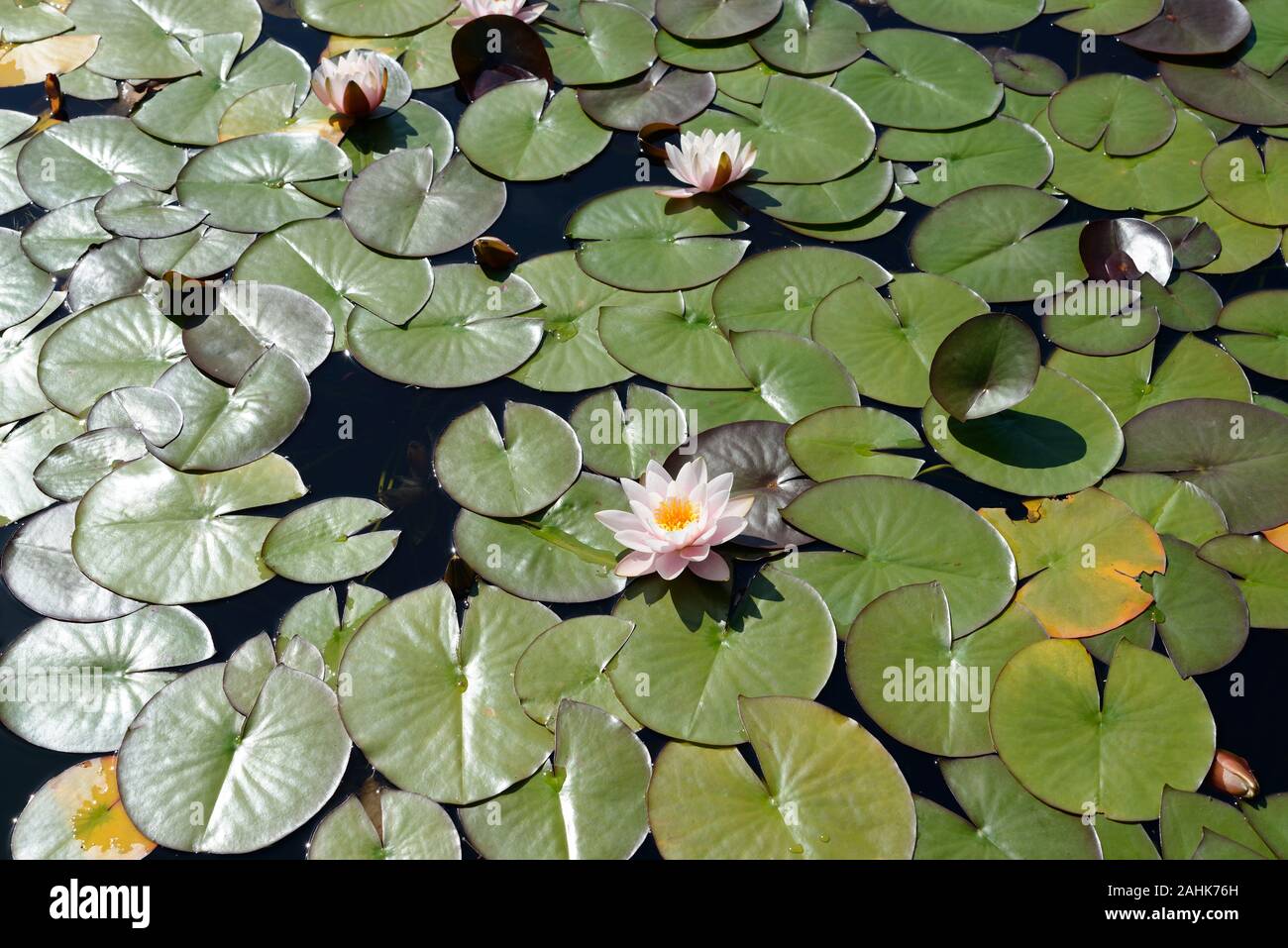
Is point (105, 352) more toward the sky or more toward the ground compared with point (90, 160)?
more toward the ground

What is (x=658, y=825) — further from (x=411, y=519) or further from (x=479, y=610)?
(x=411, y=519)

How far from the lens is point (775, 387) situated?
322 cm

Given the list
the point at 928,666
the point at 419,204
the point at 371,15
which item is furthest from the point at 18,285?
the point at 928,666

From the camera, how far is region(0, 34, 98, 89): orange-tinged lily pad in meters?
4.22

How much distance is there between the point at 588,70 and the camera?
4250mm

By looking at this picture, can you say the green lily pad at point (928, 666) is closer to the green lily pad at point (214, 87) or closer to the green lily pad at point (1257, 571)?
the green lily pad at point (1257, 571)

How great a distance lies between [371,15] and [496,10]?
2.23ft

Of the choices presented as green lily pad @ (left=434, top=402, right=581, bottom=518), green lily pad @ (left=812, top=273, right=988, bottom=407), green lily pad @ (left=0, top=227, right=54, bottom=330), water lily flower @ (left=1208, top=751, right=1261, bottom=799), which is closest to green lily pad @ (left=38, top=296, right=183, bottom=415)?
green lily pad @ (left=0, top=227, right=54, bottom=330)

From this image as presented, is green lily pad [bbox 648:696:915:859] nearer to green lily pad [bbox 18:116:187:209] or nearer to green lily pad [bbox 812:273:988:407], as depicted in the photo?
green lily pad [bbox 812:273:988:407]

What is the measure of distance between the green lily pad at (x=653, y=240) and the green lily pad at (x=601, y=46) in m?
0.83

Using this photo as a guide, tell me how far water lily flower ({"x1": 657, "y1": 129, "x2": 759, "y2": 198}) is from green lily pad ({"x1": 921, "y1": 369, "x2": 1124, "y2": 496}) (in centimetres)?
128

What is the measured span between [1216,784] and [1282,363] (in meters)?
1.63

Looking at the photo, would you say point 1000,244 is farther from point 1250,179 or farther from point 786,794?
point 786,794
